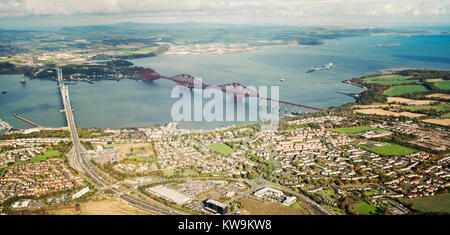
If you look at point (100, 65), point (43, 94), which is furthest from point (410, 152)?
point (100, 65)

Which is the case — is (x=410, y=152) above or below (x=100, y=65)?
below

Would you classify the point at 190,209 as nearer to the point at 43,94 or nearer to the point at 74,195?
the point at 74,195

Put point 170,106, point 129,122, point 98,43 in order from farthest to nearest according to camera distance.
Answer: point 98,43, point 170,106, point 129,122

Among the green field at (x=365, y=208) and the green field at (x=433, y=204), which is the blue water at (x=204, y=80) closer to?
the green field at (x=365, y=208)

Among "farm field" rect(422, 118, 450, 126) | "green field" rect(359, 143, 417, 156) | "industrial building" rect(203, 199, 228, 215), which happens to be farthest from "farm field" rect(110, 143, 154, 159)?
"farm field" rect(422, 118, 450, 126)

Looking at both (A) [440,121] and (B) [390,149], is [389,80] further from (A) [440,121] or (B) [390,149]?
(B) [390,149]

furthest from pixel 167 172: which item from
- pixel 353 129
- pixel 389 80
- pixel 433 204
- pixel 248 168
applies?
pixel 389 80
